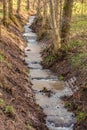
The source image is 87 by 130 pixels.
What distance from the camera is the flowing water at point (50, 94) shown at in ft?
41.9

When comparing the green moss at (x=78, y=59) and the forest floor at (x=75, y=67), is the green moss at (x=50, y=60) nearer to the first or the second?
the forest floor at (x=75, y=67)

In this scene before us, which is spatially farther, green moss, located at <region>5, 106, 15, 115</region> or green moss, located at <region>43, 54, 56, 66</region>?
green moss, located at <region>43, 54, 56, 66</region>

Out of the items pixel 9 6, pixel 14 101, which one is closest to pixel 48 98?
pixel 14 101

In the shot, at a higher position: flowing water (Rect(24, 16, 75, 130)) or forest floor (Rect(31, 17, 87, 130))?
forest floor (Rect(31, 17, 87, 130))

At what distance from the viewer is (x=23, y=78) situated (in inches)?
647

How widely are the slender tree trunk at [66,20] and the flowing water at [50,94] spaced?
2194 millimetres

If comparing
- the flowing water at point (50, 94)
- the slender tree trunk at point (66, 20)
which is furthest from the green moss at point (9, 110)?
the slender tree trunk at point (66, 20)

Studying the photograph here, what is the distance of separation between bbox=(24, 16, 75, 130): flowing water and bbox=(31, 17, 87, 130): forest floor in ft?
1.03

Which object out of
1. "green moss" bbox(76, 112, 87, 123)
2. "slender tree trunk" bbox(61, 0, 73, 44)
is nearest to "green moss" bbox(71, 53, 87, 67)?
"slender tree trunk" bbox(61, 0, 73, 44)

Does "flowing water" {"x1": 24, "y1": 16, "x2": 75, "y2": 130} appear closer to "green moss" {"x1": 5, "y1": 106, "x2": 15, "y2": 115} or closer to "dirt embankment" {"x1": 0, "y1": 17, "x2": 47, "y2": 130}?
"dirt embankment" {"x1": 0, "y1": 17, "x2": 47, "y2": 130}

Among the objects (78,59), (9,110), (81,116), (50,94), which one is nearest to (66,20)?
(78,59)

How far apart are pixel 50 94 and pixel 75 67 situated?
2.50 metres

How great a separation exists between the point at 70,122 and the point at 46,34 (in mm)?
16910

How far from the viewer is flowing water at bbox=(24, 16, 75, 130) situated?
41.9 feet
